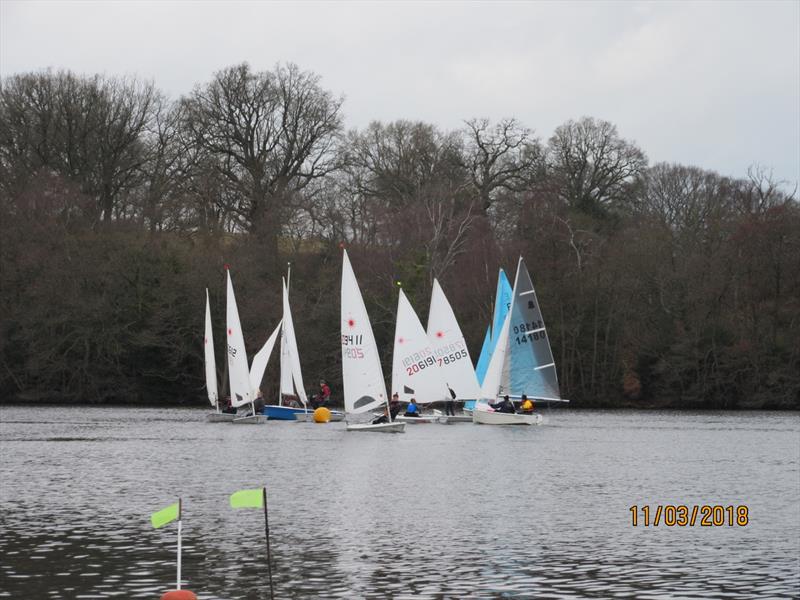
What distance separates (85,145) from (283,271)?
11.8m

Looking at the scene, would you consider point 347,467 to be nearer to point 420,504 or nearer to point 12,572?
point 420,504

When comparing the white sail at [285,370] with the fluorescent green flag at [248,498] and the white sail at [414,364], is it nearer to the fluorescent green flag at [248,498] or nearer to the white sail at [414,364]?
the white sail at [414,364]

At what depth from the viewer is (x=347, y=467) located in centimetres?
3186

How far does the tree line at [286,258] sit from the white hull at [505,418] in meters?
18.5

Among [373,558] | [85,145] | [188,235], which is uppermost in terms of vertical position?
[85,145]

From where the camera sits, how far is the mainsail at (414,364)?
5122cm

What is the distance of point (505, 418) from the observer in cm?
4962

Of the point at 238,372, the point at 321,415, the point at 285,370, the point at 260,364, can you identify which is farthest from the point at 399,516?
the point at 285,370

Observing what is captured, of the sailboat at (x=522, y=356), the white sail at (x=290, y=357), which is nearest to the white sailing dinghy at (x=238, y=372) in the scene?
the white sail at (x=290, y=357)

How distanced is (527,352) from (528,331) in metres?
0.79

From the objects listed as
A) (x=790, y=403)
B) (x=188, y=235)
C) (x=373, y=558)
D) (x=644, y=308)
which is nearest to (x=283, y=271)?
(x=188, y=235)

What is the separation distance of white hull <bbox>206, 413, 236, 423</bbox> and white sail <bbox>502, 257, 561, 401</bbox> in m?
10.6

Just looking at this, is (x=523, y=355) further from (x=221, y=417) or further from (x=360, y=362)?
(x=221, y=417)
